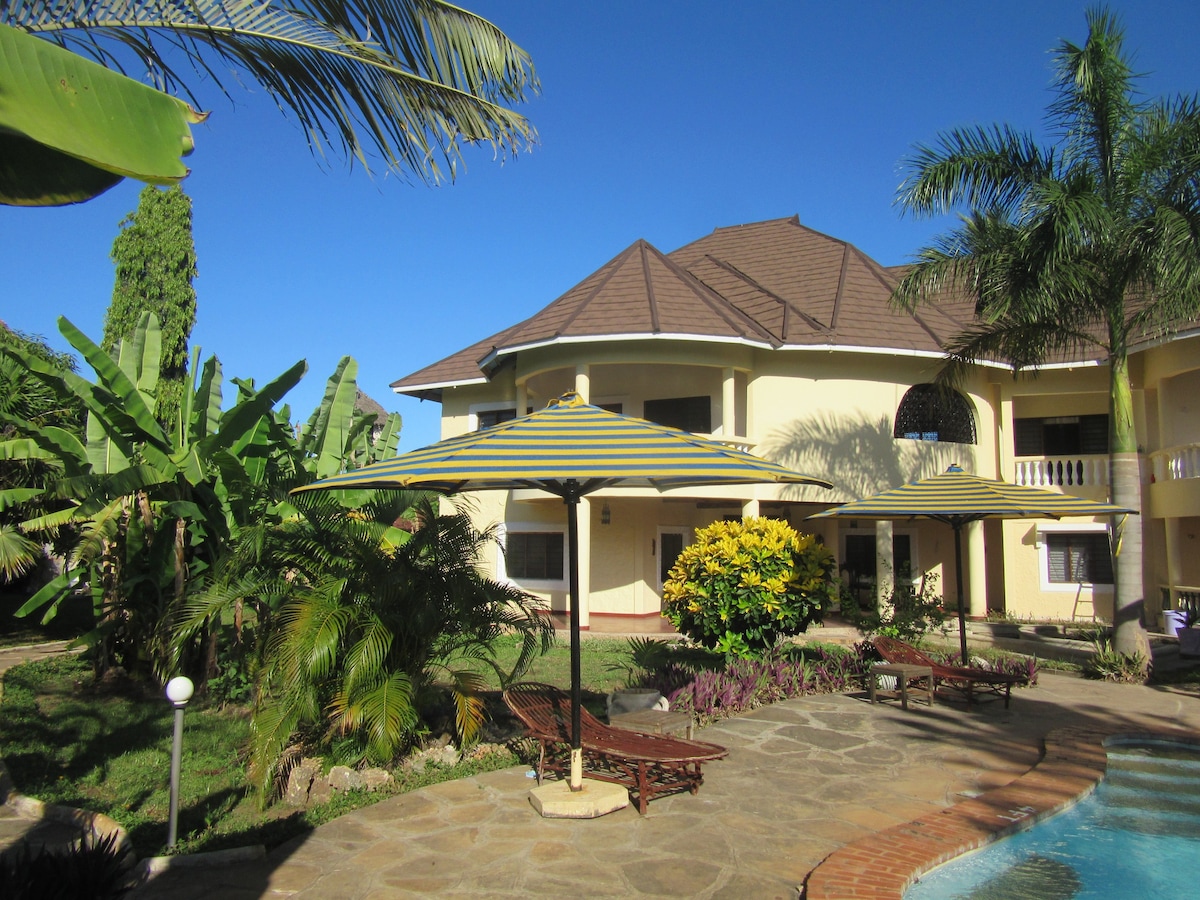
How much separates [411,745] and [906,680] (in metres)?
6.03

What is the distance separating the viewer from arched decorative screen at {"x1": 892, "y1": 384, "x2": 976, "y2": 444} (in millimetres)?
20359

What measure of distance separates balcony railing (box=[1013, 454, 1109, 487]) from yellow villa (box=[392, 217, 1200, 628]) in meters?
0.05

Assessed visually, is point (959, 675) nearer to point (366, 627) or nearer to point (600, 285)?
point (366, 627)

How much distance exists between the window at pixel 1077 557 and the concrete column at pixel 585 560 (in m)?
10.7

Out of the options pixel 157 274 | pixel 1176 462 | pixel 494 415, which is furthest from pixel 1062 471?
pixel 157 274

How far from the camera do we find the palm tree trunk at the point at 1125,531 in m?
13.2

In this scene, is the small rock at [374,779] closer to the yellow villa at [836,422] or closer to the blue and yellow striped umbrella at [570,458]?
the blue and yellow striped umbrella at [570,458]

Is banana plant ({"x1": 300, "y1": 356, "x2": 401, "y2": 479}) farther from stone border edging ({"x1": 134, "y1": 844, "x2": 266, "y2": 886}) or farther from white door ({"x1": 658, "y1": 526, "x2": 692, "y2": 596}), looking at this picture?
white door ({"x1": 658, "y1": 526, "x2": 692, "y2": 596})

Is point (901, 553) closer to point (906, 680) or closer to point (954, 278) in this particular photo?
point (954, 278)

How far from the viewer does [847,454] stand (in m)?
19.5

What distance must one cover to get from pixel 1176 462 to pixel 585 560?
42.2 feet

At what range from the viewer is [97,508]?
10.3 m

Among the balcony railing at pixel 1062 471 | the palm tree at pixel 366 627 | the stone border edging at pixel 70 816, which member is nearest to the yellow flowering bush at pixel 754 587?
the palm tree at pixel 366 627

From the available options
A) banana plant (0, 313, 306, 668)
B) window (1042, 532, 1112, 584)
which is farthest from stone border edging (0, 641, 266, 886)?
window (1042, 532, 1112, 584)
